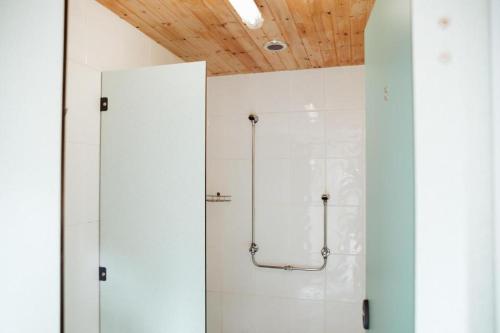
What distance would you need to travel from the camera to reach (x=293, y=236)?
2.46 meters

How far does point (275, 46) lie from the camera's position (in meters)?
2.07

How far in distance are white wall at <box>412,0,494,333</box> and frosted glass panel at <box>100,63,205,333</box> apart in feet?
3.08

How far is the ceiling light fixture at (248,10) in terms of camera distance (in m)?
1.35

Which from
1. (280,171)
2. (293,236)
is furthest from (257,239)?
(280,171)

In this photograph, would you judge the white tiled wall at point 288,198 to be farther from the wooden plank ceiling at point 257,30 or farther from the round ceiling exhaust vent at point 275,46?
the round ceiling exhaust vent at point 275,46

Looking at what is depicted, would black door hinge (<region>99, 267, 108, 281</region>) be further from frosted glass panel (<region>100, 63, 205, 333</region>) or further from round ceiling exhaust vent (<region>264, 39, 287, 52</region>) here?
round ceiling exhaust vent (<region>264, 39, 287, 52</region>)

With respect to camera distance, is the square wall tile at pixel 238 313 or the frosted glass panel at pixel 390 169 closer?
the frosted glass panel at pixel 390 169

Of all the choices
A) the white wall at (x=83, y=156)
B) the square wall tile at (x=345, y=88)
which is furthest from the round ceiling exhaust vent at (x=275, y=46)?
the white wall at (x=83, y=156)

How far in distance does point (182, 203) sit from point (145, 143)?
13.2 inches

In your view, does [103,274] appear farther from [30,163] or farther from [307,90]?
[307,90]

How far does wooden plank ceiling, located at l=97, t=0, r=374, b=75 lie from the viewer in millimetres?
1581

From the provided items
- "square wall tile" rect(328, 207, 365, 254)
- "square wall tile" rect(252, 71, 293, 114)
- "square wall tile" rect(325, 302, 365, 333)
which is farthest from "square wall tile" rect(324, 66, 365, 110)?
"square wall tile" rect(325, 302, 365, 333)

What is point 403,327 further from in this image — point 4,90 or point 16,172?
point 4,90

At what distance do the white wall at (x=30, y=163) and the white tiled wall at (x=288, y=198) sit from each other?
1.84m
